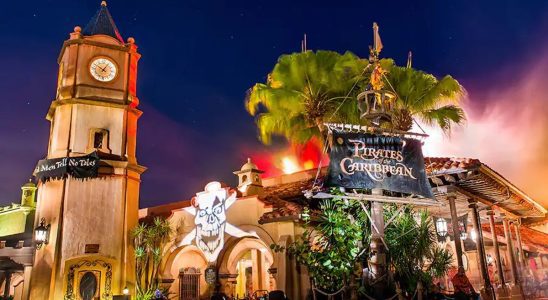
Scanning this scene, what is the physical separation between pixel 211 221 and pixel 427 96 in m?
9.81

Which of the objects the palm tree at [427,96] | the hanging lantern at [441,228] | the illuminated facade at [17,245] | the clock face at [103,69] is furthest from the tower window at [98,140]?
the hanging lantern at [441,228]

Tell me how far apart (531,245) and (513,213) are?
8893mm

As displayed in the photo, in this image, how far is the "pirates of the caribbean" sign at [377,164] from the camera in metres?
10.5

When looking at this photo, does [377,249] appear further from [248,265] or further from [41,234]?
[248,265]

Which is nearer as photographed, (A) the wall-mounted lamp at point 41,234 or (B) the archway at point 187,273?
(A) the wall-mounted lamp at point 41,234

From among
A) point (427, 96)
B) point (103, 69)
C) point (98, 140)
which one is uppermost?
point (103, 69)

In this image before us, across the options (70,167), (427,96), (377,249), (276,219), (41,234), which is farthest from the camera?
(70,167)

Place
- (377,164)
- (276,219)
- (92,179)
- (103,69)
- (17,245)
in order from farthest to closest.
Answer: (103,69) < (92,179) < (17,245) < (276,219) < (377,164)

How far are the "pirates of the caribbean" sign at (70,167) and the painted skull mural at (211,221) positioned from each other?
5.30m

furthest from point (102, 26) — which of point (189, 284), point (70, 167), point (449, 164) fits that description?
point (449, 164)

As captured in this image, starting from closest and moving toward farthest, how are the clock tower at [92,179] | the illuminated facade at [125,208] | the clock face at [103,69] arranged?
the illuminated facade at [125,208] < the clock tower at [92,179] < the clock face at [103,69]

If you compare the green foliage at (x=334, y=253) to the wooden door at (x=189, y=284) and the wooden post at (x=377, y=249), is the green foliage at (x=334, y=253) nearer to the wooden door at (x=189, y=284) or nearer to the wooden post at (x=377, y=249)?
the wooden post at (x=377, y=249)

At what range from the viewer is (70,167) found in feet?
69.5

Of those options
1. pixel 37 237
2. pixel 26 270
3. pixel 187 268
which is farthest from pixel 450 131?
pixel 26 270
